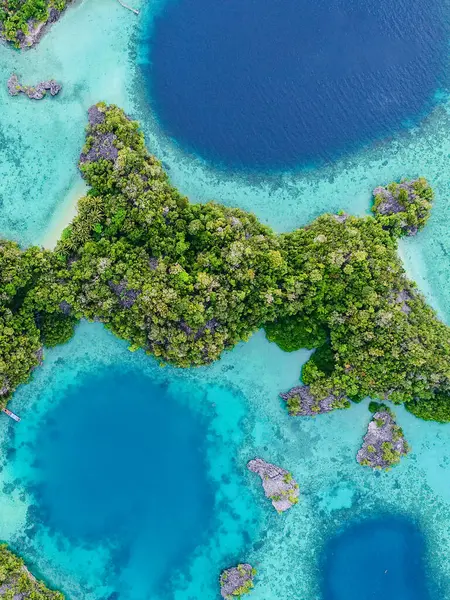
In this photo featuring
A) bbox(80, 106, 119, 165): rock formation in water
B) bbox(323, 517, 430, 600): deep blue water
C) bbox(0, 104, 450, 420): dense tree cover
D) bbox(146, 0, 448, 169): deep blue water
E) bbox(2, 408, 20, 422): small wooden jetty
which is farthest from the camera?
bbox(146, 0, 448, 169): deep blue water

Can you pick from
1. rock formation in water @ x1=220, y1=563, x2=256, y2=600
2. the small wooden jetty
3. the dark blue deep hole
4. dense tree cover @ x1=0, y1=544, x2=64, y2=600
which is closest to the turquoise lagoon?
the dark blue deep hole

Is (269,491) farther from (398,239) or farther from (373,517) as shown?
(398,239)

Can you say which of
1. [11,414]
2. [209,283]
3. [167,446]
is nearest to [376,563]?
[167,446]

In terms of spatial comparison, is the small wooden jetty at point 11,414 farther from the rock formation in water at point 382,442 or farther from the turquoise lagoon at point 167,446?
the rock formation in water at point 382,442

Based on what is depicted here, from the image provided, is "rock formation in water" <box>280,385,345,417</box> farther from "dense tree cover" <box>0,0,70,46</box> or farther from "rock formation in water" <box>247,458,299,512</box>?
"dense tree cover" <box>0,0,70,46</box>

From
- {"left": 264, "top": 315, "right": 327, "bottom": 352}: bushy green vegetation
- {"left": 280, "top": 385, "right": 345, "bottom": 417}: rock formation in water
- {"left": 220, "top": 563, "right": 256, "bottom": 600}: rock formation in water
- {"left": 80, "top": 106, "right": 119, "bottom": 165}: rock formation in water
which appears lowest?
{"left": 220, "top": 563, "right": 256, "bottom": 600}: rock formation in water

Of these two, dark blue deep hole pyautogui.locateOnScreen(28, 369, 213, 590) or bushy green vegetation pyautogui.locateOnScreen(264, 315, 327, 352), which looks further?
dark blue deep hole pyautogui.locateOnScreen(28, 369, 213, 590)
